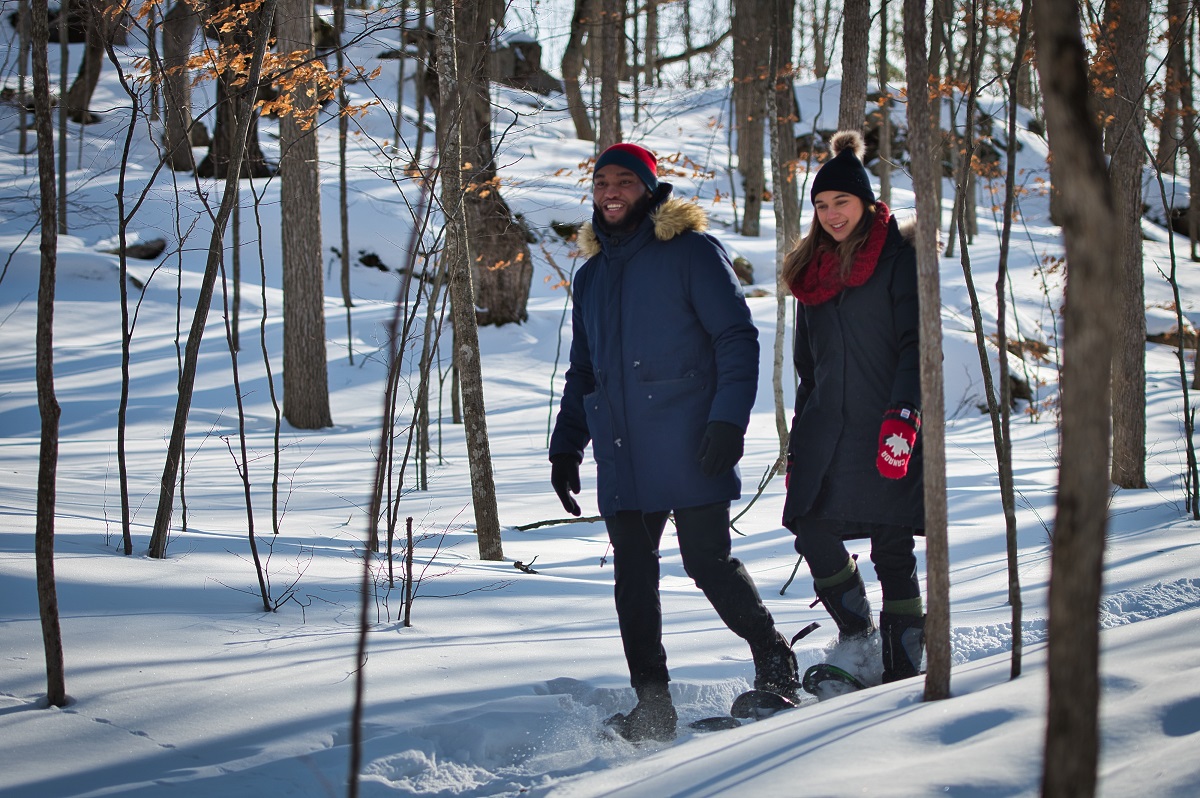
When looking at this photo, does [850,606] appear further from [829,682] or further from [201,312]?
[201,312]

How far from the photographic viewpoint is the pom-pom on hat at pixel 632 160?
2869mm

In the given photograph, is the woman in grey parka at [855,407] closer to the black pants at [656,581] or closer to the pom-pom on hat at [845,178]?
the pom-pom on hat at [845,178]

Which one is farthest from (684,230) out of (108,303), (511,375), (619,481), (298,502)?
(108,303)

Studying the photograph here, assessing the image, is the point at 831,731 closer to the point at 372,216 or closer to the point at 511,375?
the point at 511,375

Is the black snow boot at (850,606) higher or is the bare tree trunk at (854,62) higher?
the bare tree trunk at (854,62)

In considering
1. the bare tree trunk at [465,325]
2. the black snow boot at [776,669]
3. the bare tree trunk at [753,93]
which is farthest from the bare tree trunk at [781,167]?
the bare tree trunk at [753,93]

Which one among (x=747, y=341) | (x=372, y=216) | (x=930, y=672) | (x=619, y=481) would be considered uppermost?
(x=372, y=216)

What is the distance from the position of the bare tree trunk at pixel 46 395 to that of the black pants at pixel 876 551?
7.29ft

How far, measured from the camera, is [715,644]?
3490 mm

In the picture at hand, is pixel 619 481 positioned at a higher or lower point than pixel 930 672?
higher

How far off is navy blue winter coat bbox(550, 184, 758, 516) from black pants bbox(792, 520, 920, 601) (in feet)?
1.31

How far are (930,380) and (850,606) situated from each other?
120 cm

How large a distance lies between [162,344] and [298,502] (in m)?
7.32

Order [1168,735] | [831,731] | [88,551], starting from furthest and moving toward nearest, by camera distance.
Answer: [88,551] → [831,731] → [1168,735]
